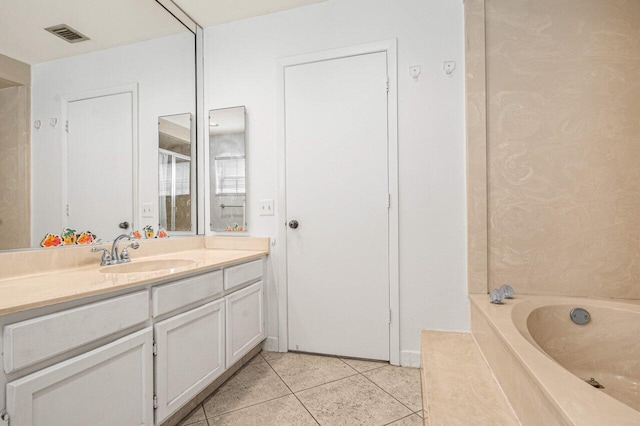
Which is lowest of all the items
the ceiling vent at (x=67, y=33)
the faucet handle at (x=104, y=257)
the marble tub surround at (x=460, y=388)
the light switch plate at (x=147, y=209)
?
the marble tub surround at (x=460, y=388)

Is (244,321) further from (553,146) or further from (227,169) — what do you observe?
(553,146)

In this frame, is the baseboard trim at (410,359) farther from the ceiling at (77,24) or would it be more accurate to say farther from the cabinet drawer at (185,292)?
the ceiling at (77,24)

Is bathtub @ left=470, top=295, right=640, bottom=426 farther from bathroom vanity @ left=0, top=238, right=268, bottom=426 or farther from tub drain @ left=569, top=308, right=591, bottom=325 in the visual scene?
bathroom vanity @ left=0, top=238, right=268, bottom=426

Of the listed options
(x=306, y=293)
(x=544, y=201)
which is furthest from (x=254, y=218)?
(x=544, y=201)

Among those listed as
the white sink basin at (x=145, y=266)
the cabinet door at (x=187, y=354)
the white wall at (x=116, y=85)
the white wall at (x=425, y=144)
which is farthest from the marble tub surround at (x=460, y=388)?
the white wall at (x=116, y=85)

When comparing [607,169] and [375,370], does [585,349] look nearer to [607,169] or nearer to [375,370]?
[607,169]

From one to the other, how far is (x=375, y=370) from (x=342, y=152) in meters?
1.47

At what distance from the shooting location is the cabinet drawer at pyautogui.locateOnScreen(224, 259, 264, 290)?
1866 mm

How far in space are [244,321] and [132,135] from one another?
1.38 metres

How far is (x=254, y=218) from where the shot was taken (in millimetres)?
2447

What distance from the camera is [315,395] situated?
1772 millimetres

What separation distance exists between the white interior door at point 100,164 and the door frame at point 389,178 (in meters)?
0.97

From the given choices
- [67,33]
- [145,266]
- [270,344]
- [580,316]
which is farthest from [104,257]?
[580,316]

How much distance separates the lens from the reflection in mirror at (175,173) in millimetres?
2248
